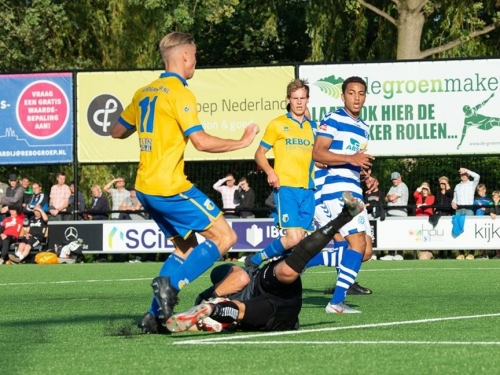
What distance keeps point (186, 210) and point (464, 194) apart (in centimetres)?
1757

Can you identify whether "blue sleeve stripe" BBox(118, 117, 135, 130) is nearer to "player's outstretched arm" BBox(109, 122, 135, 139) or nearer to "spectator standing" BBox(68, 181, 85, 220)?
"player's outstretched arm" BBox(109, 122, 135, 139)

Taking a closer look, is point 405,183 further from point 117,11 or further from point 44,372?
point 44,372

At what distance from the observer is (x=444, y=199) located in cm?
2492

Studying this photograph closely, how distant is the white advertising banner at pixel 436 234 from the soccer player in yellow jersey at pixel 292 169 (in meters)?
12.2

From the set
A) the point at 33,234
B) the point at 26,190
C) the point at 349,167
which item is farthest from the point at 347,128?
the point at 26,190

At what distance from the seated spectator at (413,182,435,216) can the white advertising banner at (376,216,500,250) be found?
0.85ft

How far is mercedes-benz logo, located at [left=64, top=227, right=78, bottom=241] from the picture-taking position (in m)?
26.3

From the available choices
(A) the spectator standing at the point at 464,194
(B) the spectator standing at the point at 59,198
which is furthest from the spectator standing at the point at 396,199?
(B) the spectator standing at the point at 59,198

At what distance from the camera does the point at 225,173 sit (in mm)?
26625

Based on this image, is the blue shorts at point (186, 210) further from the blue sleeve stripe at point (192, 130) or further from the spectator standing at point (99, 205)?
the spectator standing at point (99, 205)

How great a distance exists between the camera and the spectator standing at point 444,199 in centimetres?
2489

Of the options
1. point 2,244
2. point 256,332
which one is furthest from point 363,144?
point 2,244

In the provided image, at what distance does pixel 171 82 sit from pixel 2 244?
743 inches

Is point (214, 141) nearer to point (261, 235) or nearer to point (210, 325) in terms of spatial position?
point (210, 325)
